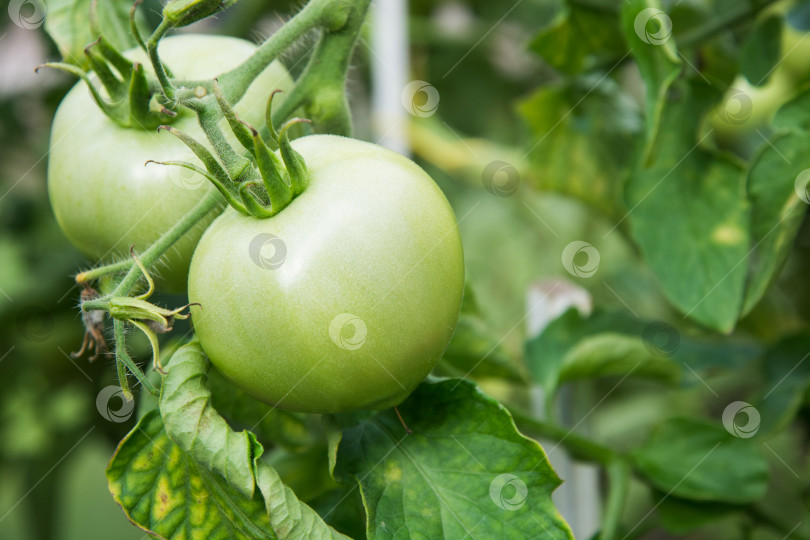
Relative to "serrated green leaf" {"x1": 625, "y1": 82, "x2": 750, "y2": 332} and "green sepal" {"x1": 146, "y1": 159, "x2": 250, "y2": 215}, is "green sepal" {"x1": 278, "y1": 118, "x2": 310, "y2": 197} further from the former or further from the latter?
"serrated green leaf" {"x1": 625, "y1": 82, "x2": 750, "y2": 332}

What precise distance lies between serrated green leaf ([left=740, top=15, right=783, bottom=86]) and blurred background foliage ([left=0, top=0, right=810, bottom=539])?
20 millimetres

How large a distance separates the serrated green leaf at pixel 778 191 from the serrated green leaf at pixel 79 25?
1.42ft

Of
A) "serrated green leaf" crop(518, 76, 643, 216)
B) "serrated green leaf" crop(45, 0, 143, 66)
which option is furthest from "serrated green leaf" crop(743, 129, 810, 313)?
"serrated green leaf" crop(45, 0, 143, 66)

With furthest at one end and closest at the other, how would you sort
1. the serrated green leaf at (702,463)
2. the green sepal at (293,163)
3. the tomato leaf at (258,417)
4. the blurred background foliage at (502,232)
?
the blurred background foliage at (502,232) < the serrated green leaf at (702,463) < the tomato leaf at (258,417) < the green sepal at (293,163)

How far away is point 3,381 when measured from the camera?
3.43 feet

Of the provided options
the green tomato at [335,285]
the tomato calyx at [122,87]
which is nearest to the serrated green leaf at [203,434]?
the green tomato at [335,285]

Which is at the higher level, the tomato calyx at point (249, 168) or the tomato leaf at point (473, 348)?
the tomato calyx at point (249, 168)

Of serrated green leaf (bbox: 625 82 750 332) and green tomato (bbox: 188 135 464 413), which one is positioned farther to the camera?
serrated green leaf (bbox: 625 82 750 332)

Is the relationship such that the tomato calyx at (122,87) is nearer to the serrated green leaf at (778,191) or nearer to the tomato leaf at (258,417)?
the tomato leaf at (258,417)

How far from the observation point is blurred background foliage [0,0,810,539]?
2.55 ft

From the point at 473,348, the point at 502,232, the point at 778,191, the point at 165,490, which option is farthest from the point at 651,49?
the point at 502,232

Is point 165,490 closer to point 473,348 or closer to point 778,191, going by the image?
point 473,348

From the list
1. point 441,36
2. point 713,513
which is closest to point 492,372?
point 713,513

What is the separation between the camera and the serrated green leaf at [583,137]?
79cm
